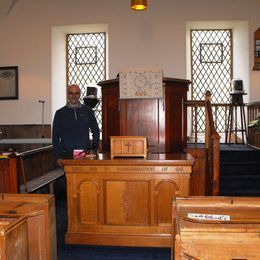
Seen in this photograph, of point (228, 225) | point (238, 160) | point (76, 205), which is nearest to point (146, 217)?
point (76, 205)

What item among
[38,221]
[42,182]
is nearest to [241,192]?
[42,182]

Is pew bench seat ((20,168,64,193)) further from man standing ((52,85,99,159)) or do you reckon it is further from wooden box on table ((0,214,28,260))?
wooden box on table ((0,214,28,260))

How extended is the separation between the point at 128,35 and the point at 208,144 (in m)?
3.65

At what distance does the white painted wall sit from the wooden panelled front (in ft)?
8.94

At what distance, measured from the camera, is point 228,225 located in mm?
1711

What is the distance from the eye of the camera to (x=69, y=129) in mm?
3963

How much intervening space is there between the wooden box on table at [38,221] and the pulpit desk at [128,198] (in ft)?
4.34

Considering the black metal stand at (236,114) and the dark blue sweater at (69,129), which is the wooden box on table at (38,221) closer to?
the dark blue sweater at (69,129)

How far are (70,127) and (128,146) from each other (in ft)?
2.98

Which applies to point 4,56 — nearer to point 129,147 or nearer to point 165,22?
point 165,22

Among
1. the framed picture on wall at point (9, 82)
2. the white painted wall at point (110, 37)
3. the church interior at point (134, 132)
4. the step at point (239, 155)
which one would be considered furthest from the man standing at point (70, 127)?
the framed picture on wall at point (9, 82)

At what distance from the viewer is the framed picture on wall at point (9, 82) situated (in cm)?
777

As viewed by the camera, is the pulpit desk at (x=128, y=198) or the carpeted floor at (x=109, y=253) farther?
the pulpit desk at (x=128, y=198)

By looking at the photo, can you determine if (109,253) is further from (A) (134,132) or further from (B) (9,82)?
(B) (9,82)
